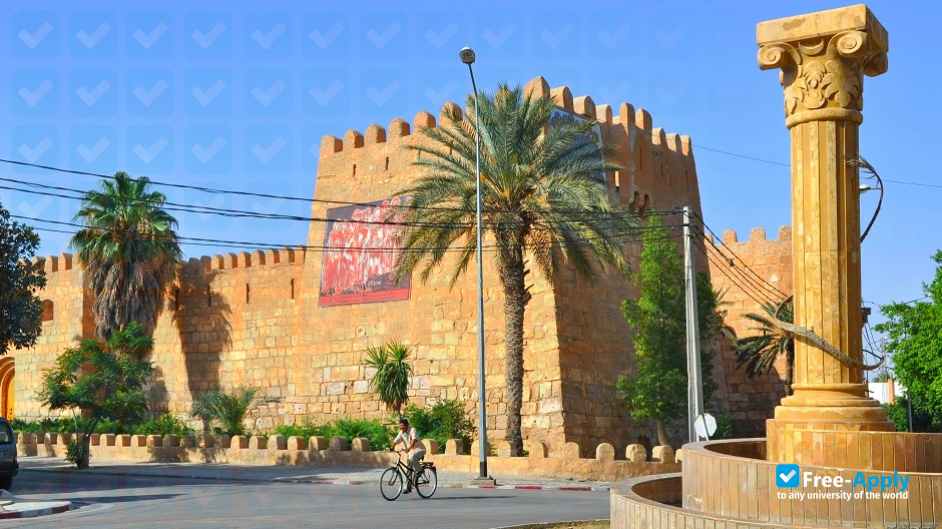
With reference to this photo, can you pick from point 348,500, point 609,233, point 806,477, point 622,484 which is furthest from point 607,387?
point 806,477

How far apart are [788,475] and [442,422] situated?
20.7m

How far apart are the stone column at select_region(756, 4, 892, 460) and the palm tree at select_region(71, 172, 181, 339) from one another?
3101cm

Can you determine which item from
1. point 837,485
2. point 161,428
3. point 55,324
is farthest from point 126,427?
point 837,485

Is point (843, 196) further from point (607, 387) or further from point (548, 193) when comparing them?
point (607, 387)

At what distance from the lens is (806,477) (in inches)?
344

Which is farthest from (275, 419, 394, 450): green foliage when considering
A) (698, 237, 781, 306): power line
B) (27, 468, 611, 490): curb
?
(698, 237, 781, 306): power line

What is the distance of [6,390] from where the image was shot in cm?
5066

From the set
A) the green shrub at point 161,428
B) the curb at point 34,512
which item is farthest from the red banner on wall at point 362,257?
the curb at point 34,512

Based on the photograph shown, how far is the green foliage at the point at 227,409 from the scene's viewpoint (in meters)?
33.9

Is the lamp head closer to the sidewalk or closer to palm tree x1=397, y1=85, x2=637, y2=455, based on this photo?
palm tree x1=397, y1=85, x2=637, y2=455

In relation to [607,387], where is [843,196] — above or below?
above

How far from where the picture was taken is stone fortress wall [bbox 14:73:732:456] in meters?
29.6

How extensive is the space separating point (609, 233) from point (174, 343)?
19645mm

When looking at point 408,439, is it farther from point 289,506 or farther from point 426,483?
point 289,506
